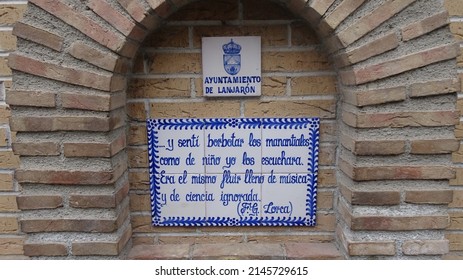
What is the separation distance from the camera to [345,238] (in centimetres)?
149

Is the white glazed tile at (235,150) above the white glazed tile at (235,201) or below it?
above

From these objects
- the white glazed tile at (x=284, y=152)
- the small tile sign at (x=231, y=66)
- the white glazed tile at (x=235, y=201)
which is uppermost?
the small tile sign at (x=231, y=66)

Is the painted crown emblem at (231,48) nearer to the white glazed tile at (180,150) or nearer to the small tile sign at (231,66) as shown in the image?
the small tile sign at (231,66)

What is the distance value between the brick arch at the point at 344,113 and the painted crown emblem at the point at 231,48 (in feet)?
0.72

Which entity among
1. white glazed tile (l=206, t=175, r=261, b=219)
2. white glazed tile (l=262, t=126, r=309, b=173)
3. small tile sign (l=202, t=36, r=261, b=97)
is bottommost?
white glazed tile (l=206, t=175, r=261, b=219)

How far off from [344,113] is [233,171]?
19.7 inches

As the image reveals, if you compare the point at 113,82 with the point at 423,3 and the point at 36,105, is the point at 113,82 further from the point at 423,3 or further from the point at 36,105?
the point at 423,3

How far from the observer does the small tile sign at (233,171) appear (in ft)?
5.16

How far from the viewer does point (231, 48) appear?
5.01 ft

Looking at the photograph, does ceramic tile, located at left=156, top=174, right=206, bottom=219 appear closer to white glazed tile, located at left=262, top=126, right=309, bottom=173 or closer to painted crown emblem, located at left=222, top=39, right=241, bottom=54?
white glazed tile, located at left=262, top=126, right=309, bottom=173

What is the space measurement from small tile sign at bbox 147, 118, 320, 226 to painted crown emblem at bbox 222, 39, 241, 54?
27 cm

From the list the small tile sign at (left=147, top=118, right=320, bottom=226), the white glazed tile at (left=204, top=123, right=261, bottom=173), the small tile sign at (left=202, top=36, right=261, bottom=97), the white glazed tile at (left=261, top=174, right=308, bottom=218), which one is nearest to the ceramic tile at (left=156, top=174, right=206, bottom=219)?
the small tile sign at (left=147, top=118, right=320, bottom=226)

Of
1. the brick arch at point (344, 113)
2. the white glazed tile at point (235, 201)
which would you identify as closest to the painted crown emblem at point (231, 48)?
the brick arch at point (344, 113)

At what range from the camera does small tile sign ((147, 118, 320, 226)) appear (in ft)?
5.16
